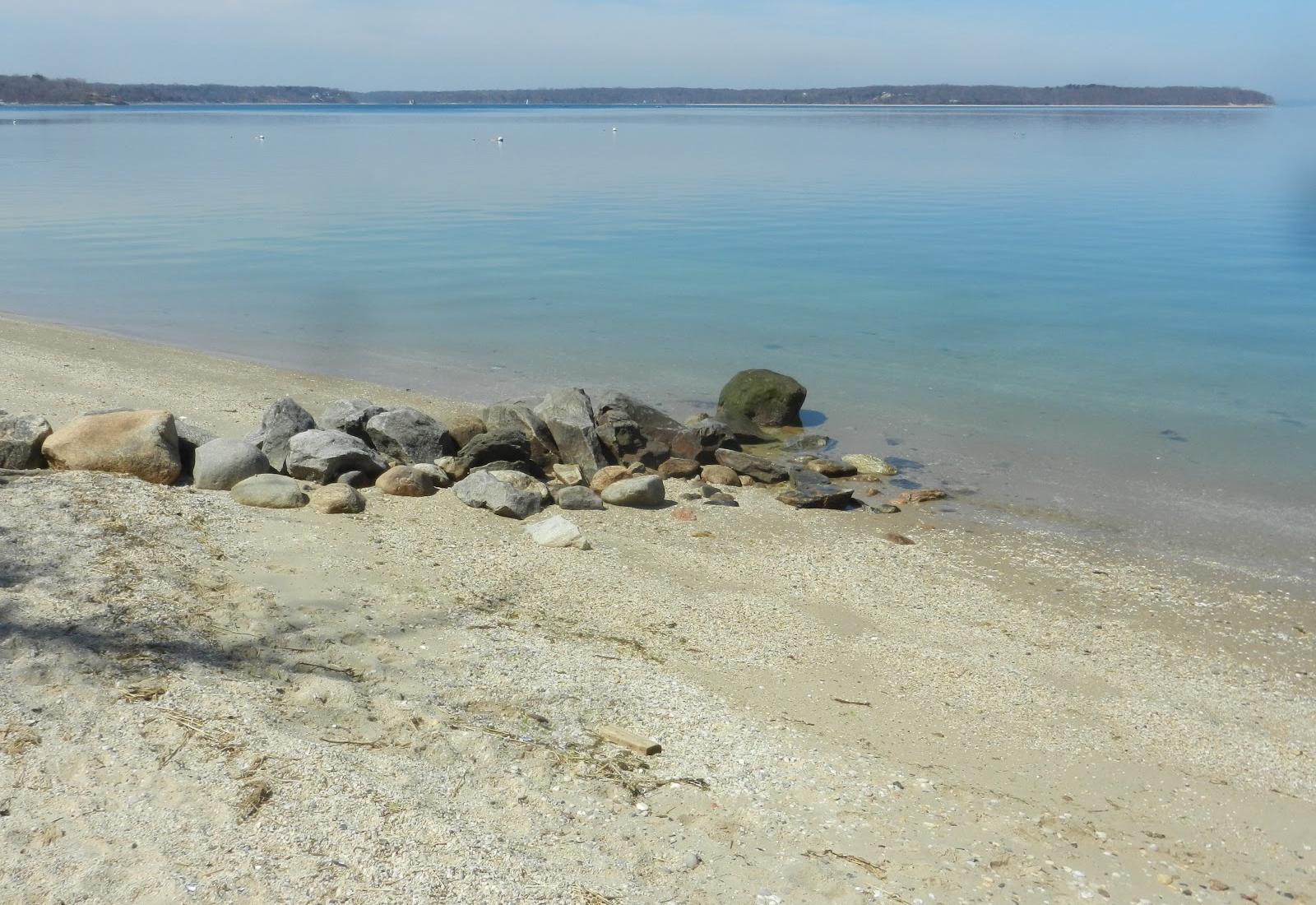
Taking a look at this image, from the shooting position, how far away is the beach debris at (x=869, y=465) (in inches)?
352

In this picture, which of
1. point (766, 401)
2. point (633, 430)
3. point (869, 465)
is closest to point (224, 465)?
point (633, 430)

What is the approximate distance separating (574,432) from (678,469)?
84cm

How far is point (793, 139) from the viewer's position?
239ft

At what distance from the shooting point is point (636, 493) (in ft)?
25.6

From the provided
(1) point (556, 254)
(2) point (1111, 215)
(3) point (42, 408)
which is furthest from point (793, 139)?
(3) point (42, 408)

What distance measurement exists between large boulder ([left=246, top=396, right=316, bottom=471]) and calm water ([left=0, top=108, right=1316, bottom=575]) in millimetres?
3323

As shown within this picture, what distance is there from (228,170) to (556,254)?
27.6 metres

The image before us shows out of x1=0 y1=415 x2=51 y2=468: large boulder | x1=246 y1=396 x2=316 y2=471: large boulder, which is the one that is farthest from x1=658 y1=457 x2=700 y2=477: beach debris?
x1=0 y1=415 x2=51 y2=468: large boulder

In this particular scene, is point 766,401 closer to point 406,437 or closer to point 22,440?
point 406,437

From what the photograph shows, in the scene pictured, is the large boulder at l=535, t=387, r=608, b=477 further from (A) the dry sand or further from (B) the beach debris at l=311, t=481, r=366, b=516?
(B) the beach debris at l=311, t=481, r=366, b=516

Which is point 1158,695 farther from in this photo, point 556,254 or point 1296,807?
point 556,254

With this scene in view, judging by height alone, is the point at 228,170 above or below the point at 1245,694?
above

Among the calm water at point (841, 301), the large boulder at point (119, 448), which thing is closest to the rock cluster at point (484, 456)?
the large boulder at point (119, 448)

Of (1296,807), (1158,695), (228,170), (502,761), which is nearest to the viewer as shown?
(502,761)
